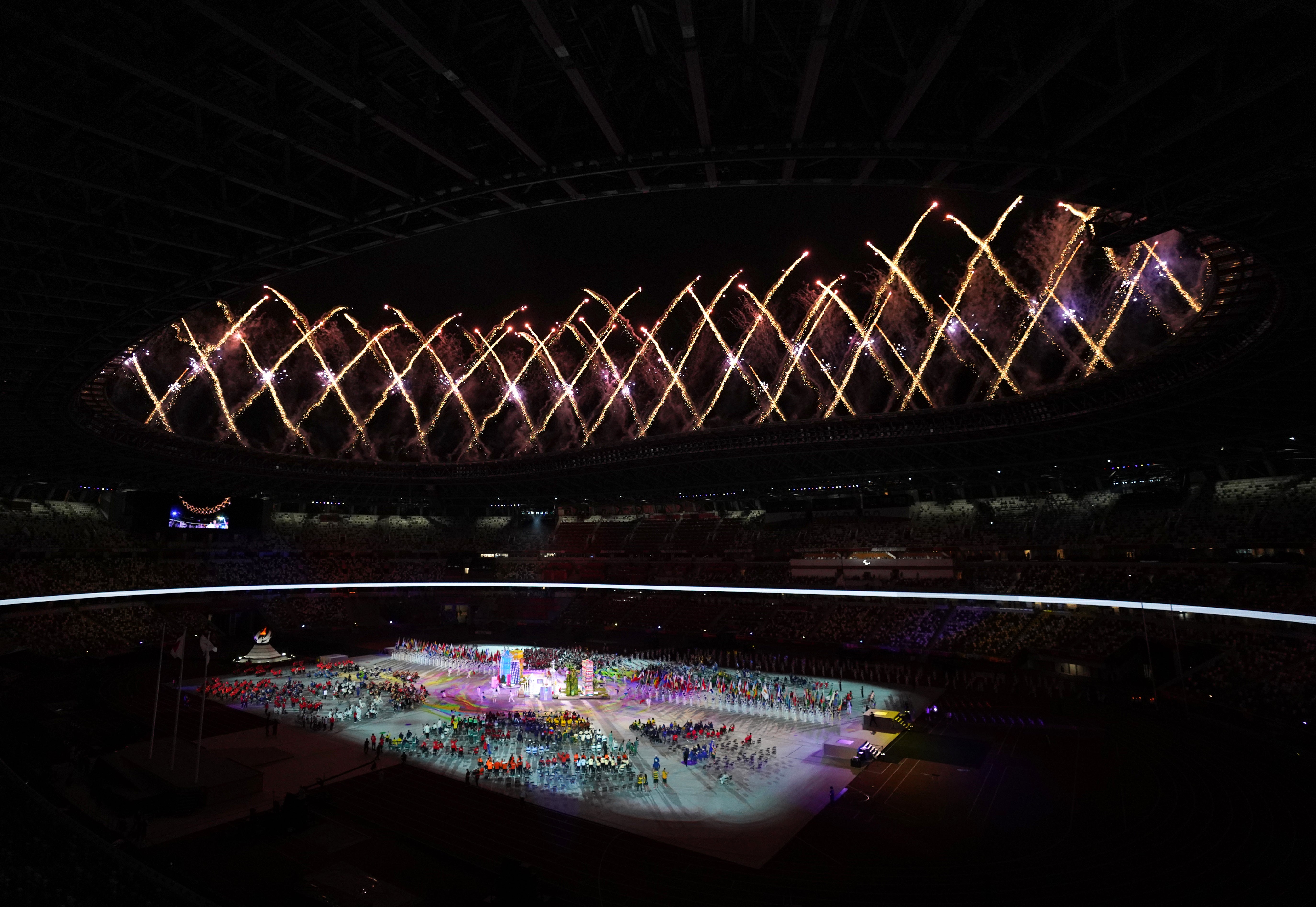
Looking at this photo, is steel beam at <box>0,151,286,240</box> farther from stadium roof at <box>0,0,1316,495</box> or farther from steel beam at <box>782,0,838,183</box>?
steel beam at <box>782,0,838,183</box>

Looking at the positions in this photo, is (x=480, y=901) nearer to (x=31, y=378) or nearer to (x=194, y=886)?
(x=194, y=886)

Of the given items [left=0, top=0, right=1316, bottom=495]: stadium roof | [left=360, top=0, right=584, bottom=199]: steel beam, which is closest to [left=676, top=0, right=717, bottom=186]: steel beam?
[left=0, top=0, right=1316, bottom=495]: stadium roof

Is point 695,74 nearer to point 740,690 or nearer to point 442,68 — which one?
point 442,68

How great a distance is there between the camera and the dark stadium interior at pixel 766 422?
10758 mm

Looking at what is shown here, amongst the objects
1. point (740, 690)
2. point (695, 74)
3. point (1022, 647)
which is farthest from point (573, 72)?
point (1022, 647)

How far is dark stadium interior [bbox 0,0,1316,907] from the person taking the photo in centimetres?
1076

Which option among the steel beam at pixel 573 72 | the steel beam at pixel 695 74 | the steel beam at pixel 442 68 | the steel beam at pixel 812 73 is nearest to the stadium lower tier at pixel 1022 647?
the steel beam at pixel 442 68

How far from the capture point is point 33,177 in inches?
566

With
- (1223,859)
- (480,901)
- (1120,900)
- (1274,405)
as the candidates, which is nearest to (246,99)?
(480,901)

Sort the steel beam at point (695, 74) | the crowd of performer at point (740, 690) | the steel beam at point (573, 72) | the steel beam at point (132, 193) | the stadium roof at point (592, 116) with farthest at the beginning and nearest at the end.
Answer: the crowd of performer at point (740, 690) → the steel beam at point (132, 193) → the stadium roof at point (592, 116) → the steel beam at point (573, 72) → the steel beam at point (695, 74)

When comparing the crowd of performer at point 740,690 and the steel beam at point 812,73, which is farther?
the crowd of performer at point 740,690

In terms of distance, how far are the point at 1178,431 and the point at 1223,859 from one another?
932 inches

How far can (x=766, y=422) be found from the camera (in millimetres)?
46406

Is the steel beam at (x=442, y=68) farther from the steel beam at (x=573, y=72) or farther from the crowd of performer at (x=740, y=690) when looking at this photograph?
the crowd of performer at (x=740, y=690)
